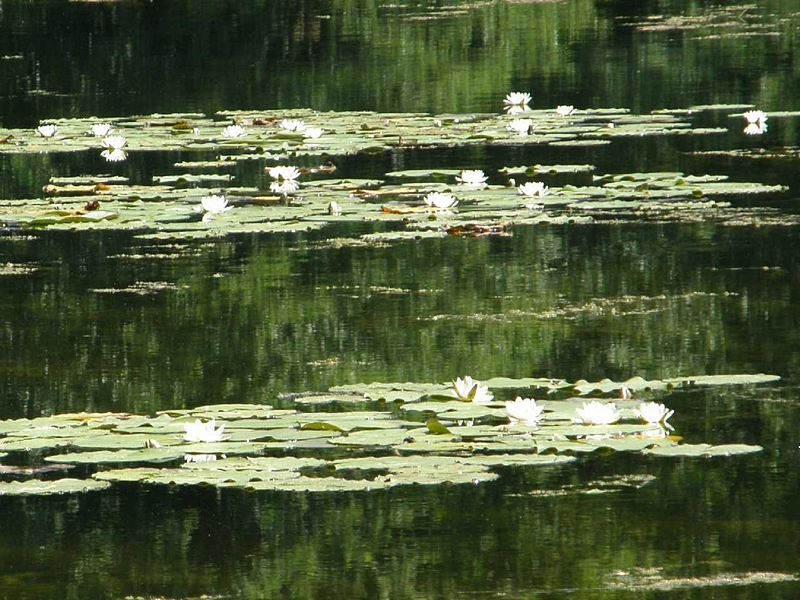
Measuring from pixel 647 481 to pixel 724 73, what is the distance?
9.99 m

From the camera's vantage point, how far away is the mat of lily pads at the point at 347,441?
4156 mm

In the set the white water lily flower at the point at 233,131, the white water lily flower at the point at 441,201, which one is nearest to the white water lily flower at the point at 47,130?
the white water lily flower at the point at 233,131

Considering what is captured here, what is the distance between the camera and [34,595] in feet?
11.5

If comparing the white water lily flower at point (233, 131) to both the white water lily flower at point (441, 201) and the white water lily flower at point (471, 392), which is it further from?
the white water lily flower at point (471, 392)

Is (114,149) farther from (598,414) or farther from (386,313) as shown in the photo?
(598,414)

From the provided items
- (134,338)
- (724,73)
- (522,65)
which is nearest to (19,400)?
(134,338)

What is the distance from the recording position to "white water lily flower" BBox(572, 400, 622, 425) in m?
4.36

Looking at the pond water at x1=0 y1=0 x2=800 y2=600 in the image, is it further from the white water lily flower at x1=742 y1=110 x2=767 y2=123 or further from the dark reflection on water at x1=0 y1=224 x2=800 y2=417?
the white water lily flower at x1=742 y1=110 x2=767 y2=123

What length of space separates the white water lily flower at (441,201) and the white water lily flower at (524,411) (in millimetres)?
3537

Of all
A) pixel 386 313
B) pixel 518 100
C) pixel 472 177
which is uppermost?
pixel 518 100

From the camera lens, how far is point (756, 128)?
1017cm

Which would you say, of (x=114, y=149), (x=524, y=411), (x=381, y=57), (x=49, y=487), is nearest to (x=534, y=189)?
(x=114, y=149)

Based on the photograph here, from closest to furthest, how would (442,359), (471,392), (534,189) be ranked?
(471,392) → (442,359) → (534,189)

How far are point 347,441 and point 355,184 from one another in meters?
4.65
